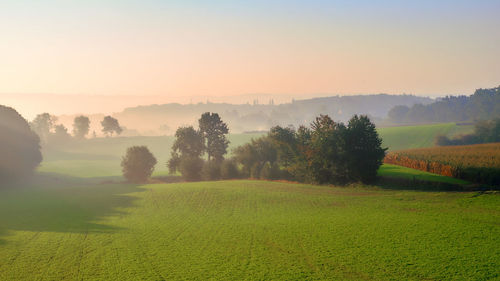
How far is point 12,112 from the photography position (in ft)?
249

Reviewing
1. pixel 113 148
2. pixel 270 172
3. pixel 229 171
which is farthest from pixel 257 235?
pixel 113 148

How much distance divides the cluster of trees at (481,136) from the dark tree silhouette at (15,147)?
116003 millimetres

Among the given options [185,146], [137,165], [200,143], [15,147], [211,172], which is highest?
[15,147]

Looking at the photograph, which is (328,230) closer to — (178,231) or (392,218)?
(392,218)

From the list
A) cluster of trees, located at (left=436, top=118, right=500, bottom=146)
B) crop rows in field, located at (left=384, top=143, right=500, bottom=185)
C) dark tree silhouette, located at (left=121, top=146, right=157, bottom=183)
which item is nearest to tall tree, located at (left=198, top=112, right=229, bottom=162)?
dark tree silhouette, located at (left=121, top=146, right=157, bottom=183)

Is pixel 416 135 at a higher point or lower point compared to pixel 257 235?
higher

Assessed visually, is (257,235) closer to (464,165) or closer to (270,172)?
(464,165)

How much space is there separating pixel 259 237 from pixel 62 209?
87.8 ft

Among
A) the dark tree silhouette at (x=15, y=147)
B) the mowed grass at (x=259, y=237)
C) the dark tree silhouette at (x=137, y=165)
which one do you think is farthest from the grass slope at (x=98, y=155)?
the mowed grass at (x=259, y=237)

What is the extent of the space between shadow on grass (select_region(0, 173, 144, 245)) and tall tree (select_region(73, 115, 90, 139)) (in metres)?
127

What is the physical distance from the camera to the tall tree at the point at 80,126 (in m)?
177

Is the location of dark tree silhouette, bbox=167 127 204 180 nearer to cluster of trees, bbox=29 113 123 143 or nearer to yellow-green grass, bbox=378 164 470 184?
yellow-green grass, bbox=378 164 470 184

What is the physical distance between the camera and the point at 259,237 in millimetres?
26047

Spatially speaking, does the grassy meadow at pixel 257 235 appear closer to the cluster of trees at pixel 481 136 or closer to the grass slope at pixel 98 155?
the grass slope at pixel 98 155
